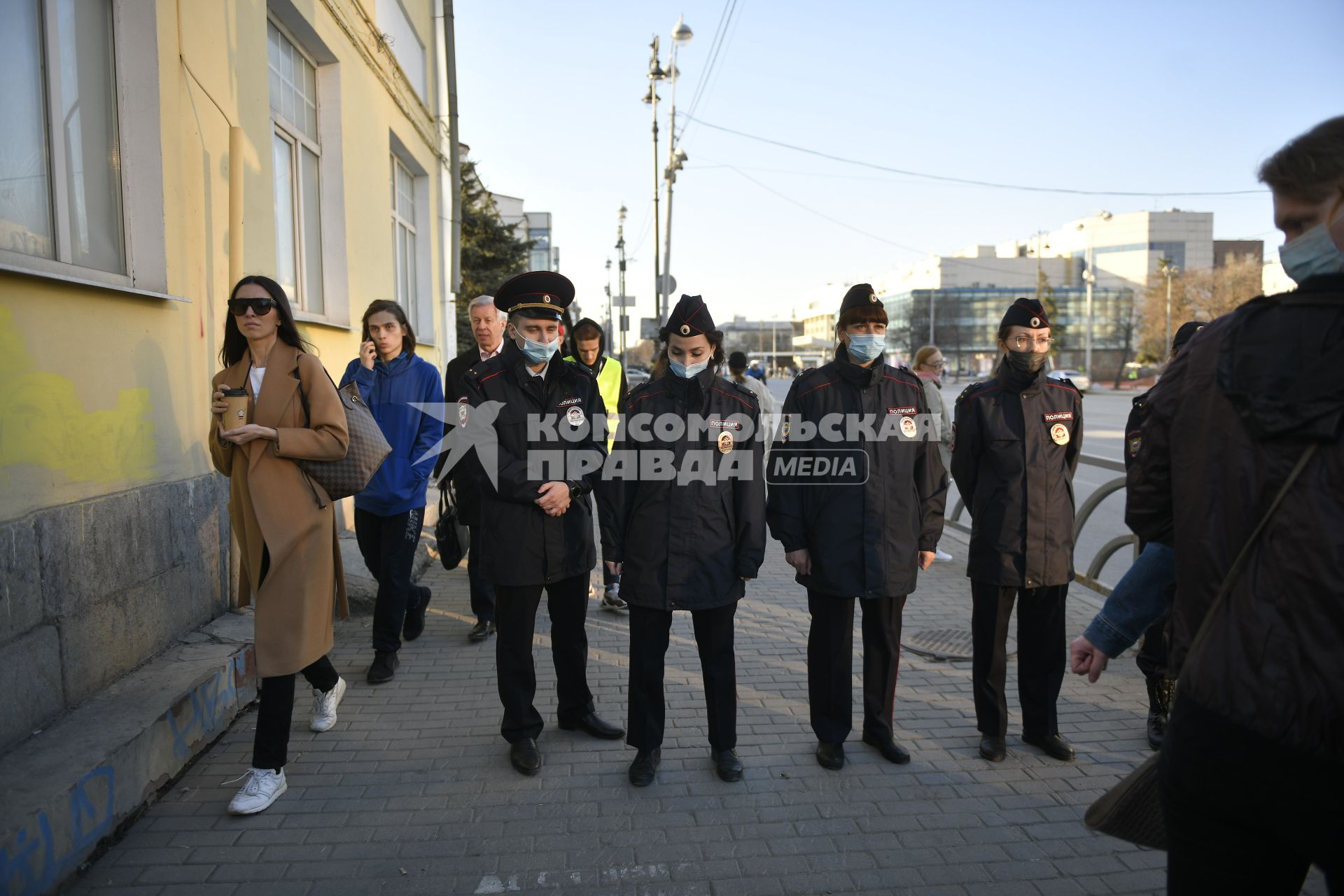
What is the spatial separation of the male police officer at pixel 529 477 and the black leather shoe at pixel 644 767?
467 millimetres

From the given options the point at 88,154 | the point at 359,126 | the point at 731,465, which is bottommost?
the point at 731,465

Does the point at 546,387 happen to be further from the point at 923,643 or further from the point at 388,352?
the point at 923,643

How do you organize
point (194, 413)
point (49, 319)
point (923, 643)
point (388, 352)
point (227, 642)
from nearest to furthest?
1. point (49, 319)
2. point (227, 642)
3. point (194, 413)
4. point (388, 352)
5. point (923, 643)

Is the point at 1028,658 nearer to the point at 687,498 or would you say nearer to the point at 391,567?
the point at 687,498

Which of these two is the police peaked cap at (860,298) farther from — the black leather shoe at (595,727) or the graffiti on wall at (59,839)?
the graffiti on wall at (59,839)

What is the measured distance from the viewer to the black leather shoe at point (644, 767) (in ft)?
12.1

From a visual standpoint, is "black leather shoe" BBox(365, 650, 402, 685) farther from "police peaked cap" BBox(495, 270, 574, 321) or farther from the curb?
"police peaked cap" BBox(495, 270, 574, 321)

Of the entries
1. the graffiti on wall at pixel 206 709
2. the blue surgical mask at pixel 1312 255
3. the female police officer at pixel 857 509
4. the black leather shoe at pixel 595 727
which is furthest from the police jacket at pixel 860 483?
the graffiti on wall at pixel 206 709

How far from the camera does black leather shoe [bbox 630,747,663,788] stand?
369 centimetres

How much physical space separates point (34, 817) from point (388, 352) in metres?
3.19

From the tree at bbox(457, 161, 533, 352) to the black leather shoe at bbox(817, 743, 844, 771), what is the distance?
827 inches

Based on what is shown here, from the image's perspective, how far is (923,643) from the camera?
570 centimetres

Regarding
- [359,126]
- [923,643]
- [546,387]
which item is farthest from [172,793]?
[359,126]

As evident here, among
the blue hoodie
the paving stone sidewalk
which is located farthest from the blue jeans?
the blue hoodie
